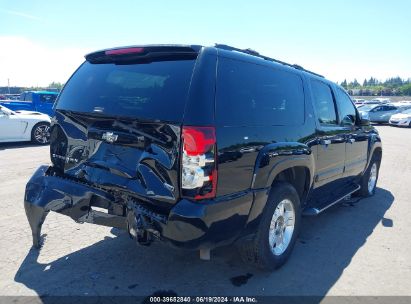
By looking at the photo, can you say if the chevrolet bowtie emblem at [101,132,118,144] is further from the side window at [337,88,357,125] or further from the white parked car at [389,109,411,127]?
the white parked car at [389,109,411,127]

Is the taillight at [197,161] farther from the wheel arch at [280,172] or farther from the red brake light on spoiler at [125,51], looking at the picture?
the red brake light on spoiler at [125,51]

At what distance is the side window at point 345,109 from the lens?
5.16 m

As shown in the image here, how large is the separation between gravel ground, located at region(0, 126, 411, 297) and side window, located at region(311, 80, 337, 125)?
146cm

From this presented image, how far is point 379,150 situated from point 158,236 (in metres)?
5.53

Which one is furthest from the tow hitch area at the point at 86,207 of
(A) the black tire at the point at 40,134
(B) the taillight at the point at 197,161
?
(A) the black tire at the point at 40,134

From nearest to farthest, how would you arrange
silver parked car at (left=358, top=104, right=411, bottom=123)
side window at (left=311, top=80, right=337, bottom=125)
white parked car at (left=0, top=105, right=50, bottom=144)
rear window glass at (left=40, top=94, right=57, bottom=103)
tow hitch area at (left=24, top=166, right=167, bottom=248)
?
tow hitch area at (left=24, top=166, right=167, bottom=248)
side window at (left=311, top=80, right=337, bottom=125)
white parked car at (left=0, top=105, right=50, bottom=144)
rear window glass at (left=40, top=94, right=57, bottom=103)
silver parked car at (left=358, top=104, right=411, bottom=123)

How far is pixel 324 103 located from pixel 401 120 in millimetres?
23948

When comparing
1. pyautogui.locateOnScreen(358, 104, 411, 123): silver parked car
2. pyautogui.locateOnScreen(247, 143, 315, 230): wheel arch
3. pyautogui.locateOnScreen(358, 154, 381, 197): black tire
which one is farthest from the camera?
pyautogui.locateOnScreen(358, 104, 411, 123): silver parked car

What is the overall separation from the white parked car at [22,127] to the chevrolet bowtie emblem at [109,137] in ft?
31.1

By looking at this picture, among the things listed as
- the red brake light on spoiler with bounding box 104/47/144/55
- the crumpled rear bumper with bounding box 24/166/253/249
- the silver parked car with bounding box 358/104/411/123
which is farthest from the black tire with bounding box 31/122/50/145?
the silver parked car with bounding box 358/104/411/123

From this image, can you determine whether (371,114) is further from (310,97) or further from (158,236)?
(158,236)

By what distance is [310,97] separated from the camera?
4.19 m

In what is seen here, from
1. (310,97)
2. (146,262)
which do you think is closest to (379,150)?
(310,97)

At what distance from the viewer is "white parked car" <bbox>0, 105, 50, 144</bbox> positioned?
10930mm
